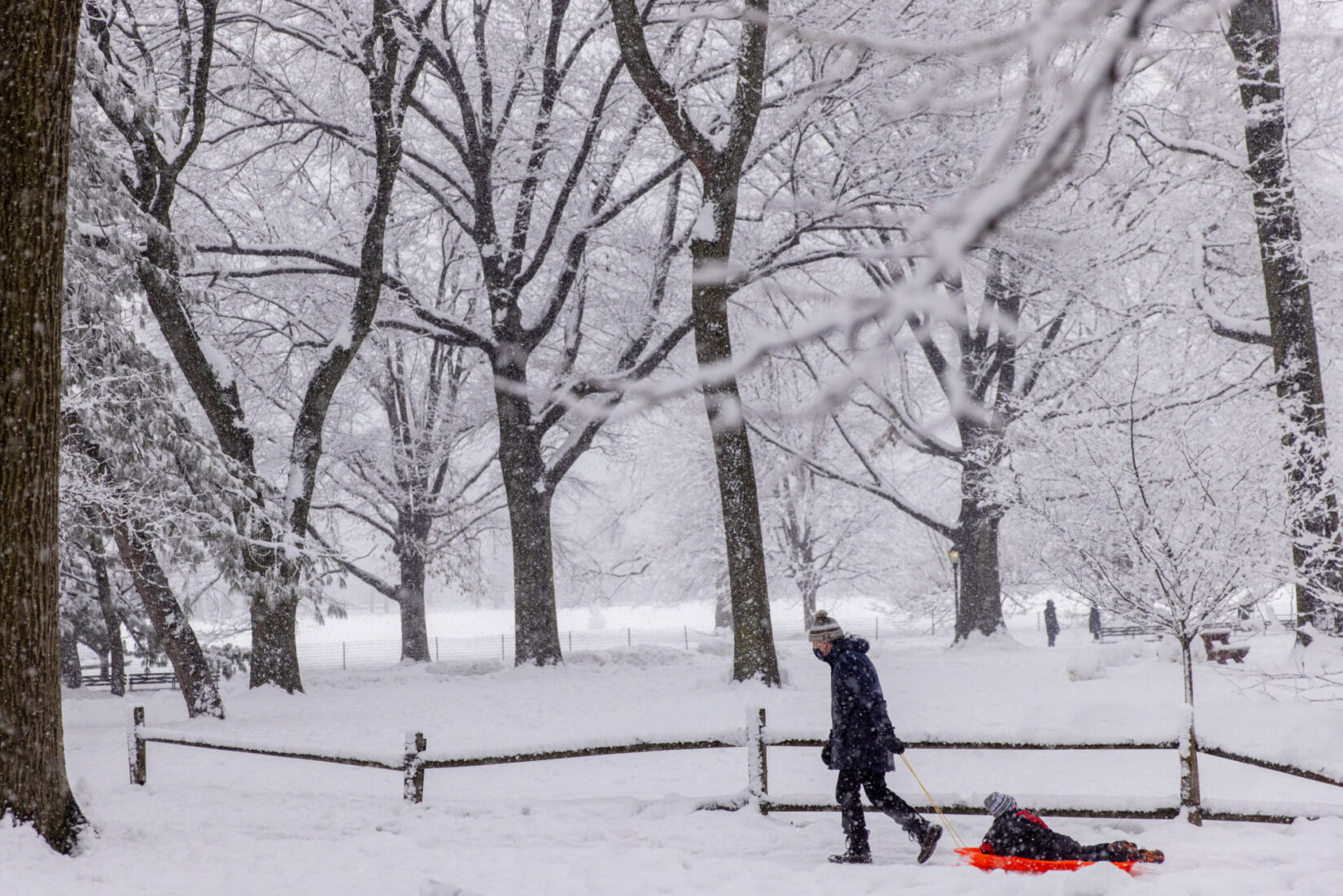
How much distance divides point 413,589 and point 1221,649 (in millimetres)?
17446

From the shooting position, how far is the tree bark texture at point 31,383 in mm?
6102

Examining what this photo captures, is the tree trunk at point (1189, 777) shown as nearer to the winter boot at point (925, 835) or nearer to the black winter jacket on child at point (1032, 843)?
the black winter jacket on child at point (1032, 843)

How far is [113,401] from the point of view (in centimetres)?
1047

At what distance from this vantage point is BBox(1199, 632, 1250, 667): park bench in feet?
51.0

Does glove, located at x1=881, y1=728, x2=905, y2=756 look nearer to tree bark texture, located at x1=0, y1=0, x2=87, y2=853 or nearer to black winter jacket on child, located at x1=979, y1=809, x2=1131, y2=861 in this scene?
black winter jacket on child, located at x1=979, y1=809, x2=1131, y2=861

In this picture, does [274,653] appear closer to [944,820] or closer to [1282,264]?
[944,820]

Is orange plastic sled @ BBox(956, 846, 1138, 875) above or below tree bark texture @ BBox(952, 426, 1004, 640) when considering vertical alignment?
below

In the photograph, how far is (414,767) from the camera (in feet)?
26.7

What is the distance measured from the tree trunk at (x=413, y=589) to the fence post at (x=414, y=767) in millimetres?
16336

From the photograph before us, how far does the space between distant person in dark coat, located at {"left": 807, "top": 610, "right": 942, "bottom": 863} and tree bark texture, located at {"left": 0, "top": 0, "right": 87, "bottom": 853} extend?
4.98 metres

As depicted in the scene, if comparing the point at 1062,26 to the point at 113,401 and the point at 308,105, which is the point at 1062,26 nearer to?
the point at 113,401

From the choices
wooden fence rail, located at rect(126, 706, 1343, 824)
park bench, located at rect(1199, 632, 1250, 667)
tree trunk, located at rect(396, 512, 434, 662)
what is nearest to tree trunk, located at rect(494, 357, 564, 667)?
tree trunk, located at rect(396, 512, 434, 662)

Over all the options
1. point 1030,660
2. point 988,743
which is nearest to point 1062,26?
point 988,743

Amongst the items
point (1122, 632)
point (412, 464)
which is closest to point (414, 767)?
point (412, 464)
